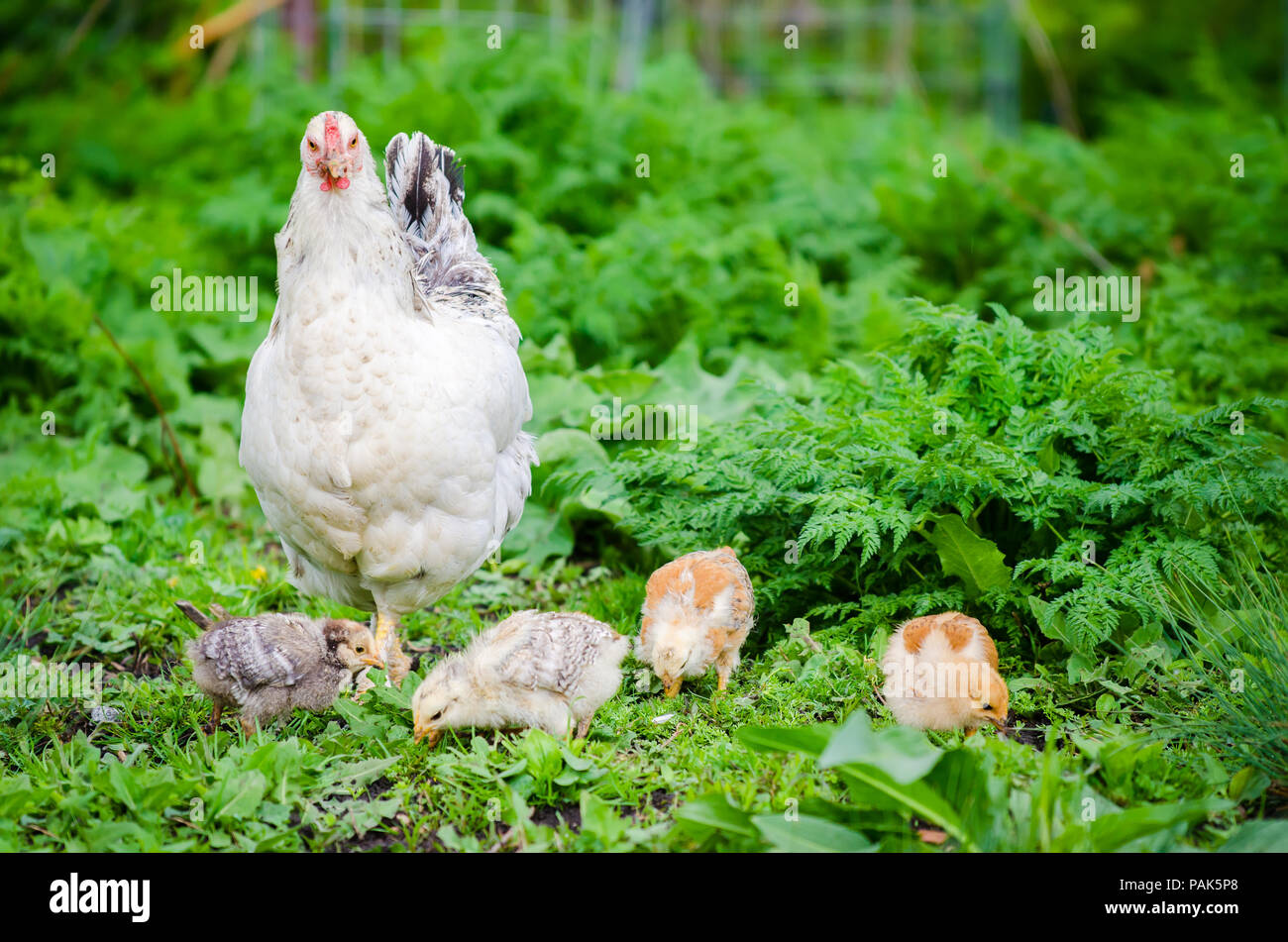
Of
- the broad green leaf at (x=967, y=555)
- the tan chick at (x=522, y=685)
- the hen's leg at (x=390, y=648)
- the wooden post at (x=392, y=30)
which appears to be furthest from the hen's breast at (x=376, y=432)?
the wooden post at (x=392, y=30)

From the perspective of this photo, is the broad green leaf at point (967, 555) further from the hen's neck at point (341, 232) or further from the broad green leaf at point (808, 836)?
the hen's neck at point (341, 232)

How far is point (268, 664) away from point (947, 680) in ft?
7.53

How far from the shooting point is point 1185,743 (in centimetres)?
388

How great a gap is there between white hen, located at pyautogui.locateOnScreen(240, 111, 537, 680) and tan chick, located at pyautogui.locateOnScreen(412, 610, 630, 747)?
1.42ft

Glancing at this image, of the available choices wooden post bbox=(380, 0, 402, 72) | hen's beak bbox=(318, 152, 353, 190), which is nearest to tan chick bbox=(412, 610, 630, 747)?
hen's beak bbox=(318, 152, 353, 190)

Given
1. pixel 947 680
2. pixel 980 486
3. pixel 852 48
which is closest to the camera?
pixel 947 680

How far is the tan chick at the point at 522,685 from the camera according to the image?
3.91m

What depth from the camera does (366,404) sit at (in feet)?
12.6

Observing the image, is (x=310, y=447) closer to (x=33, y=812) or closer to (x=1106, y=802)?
(x=33, y=812)

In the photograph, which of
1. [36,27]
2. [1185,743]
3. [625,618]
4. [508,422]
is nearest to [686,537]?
[625,618]

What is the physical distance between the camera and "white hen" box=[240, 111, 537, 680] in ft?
12.6

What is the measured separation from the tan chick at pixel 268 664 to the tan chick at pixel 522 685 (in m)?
0.45

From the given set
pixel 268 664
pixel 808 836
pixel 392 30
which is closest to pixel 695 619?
pixel 808 836

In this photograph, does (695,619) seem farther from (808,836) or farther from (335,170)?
(335,170)
